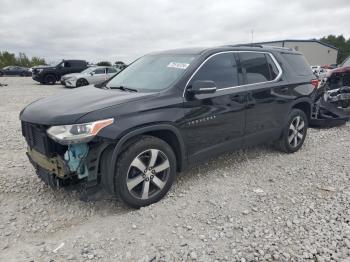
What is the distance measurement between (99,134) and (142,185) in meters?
0.80

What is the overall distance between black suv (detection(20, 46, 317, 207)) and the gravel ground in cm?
36

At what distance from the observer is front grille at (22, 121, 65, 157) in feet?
10.1

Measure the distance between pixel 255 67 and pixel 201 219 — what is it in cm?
243

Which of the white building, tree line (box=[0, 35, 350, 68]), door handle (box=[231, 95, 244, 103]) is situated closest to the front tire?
door handle (box=[231, 95, 244, 103])

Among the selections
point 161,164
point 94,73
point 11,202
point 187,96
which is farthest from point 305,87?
point 94,73

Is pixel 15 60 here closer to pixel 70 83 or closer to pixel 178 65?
pixel 70 83

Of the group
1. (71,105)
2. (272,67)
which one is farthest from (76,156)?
(272,67)

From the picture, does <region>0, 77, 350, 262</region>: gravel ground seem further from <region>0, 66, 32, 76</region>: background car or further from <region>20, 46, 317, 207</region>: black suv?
<region>0, 66, 32, 76</region>: background car

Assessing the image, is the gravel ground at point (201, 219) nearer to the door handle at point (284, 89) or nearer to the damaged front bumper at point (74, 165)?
the damaged front bumper at point (74, 165)

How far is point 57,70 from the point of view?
21.6 meters

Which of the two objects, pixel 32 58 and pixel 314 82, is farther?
pixel 32 58

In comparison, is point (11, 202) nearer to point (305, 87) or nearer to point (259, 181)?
point (259, 181)

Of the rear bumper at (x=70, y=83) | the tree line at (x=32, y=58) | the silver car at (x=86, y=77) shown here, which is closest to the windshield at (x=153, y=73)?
the silver car at (x=86, y=77)

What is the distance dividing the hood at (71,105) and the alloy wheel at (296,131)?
2839mm
